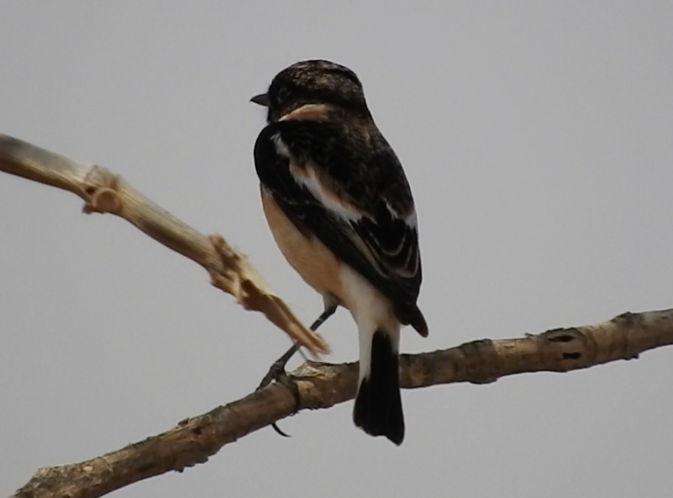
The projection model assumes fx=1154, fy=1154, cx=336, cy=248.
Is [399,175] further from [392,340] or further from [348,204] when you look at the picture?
A: [392,340]

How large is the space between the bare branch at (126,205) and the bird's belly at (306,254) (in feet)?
1.99

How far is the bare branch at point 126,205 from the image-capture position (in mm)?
3896

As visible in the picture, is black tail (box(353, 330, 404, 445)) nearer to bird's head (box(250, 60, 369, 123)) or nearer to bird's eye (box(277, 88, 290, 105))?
bird's head (box(250, 60, 369, 123))

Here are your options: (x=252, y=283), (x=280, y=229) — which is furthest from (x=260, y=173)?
(x=252, y=283)

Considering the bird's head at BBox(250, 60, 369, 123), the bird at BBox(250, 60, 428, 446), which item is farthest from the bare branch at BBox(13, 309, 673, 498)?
the bird's head at BBox(250, 60, 369, 123)

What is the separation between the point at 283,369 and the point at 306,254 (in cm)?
50

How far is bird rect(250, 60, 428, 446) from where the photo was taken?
4.27 meters

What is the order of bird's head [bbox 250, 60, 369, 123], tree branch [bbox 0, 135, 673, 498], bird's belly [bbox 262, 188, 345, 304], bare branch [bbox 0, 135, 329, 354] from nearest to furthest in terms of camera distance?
1. tree branch [bbox 0, 135, 673, 498]
2. bare branch [bbox 0, 135, 329, 354]
3. bird's belly [bbox 262, 188, 345, 304]
4. bird's head [bbox 250, 60, 369, 123]

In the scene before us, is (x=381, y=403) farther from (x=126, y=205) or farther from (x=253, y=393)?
(x=126, y=205)

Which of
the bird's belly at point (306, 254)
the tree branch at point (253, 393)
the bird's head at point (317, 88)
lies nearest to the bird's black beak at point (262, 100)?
the bird's head at point (317, 88)

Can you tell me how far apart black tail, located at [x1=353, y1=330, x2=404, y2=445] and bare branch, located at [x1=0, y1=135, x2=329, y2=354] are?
0.56 meters

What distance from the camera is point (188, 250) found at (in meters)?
3.95

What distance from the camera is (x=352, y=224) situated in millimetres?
4598

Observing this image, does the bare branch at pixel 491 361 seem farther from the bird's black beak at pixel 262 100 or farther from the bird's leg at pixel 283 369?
the bird's black beak at pixel 262 100
